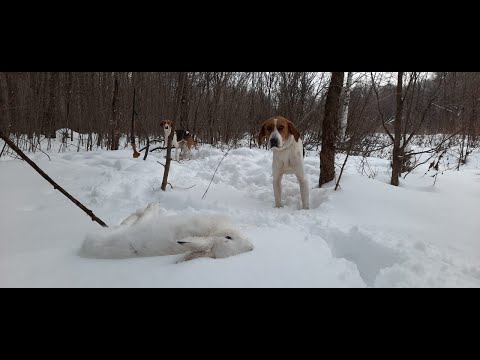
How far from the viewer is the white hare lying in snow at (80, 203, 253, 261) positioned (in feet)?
5.84

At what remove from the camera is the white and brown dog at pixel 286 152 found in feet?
12.7

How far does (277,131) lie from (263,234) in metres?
1.87

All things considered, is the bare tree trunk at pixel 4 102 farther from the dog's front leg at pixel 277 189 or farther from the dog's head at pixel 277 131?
the dog's front leg at pixel 277 189

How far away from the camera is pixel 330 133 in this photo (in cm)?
468

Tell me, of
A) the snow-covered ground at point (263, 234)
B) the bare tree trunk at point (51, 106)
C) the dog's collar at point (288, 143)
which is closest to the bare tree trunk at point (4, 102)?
the bare tree trunk at point (51, 106)

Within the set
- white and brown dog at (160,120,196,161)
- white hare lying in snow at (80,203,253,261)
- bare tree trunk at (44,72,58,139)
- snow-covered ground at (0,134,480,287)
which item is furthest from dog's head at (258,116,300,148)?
bare tree trunk at (44,72,58,139)

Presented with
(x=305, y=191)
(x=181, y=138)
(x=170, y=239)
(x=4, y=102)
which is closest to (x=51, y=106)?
(x=4, y=102)

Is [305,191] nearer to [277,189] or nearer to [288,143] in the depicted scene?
[277,189]

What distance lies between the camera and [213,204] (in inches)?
137
